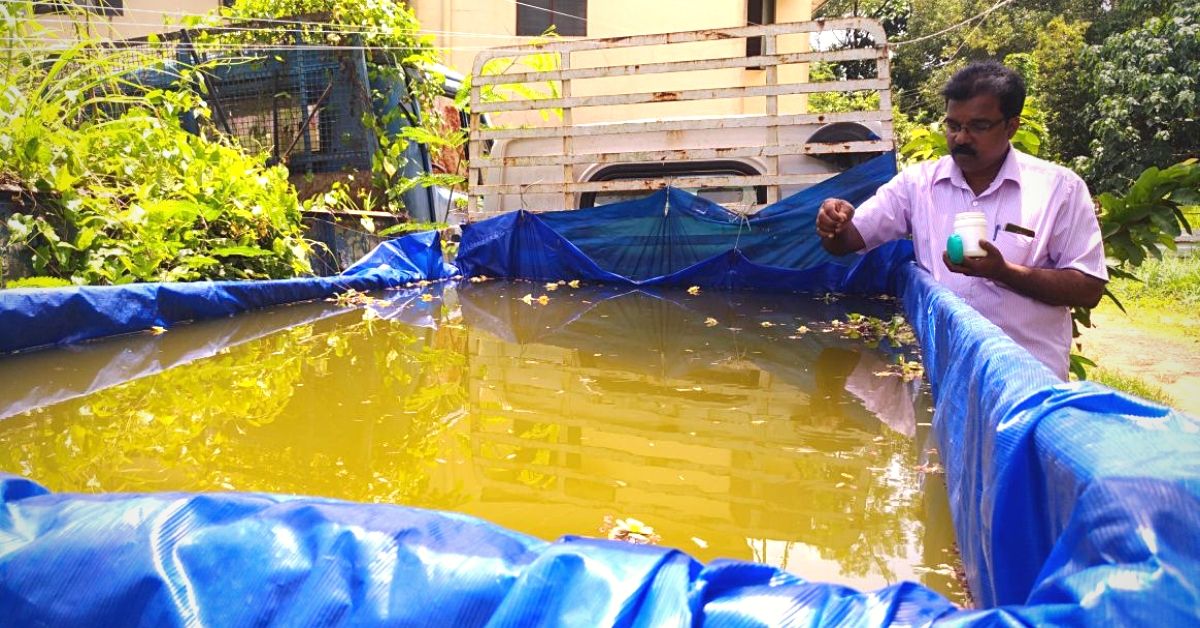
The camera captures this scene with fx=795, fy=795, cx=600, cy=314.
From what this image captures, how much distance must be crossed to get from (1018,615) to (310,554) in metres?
0.84

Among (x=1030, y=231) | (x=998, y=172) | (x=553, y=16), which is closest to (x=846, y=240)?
(x=998, y=172)

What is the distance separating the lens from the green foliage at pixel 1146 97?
1363cm

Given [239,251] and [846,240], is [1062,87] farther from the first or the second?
[239,251]

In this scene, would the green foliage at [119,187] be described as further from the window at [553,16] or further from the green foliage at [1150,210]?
the window at [553,16]

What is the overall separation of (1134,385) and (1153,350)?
1.59 m

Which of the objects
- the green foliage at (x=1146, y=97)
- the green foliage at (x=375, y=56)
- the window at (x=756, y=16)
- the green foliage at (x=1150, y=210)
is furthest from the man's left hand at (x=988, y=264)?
the green foliage at (x=1146, y=97)

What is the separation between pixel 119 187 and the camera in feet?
19.2

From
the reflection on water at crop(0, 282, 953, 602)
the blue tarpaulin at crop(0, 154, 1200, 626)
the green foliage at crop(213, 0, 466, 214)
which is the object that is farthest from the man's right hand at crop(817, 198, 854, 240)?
the green foliage at crop(213, 0, 466, 214)

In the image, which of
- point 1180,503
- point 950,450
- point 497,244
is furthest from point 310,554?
point 497,244

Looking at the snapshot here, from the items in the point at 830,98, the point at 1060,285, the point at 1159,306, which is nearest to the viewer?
the point at 1060,285

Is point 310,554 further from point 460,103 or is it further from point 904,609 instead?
point 460,103

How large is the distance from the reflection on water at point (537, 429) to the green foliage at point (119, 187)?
0.98 m

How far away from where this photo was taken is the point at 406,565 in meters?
1.01

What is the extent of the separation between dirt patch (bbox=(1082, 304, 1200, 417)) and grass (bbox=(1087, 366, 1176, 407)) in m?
0.06
